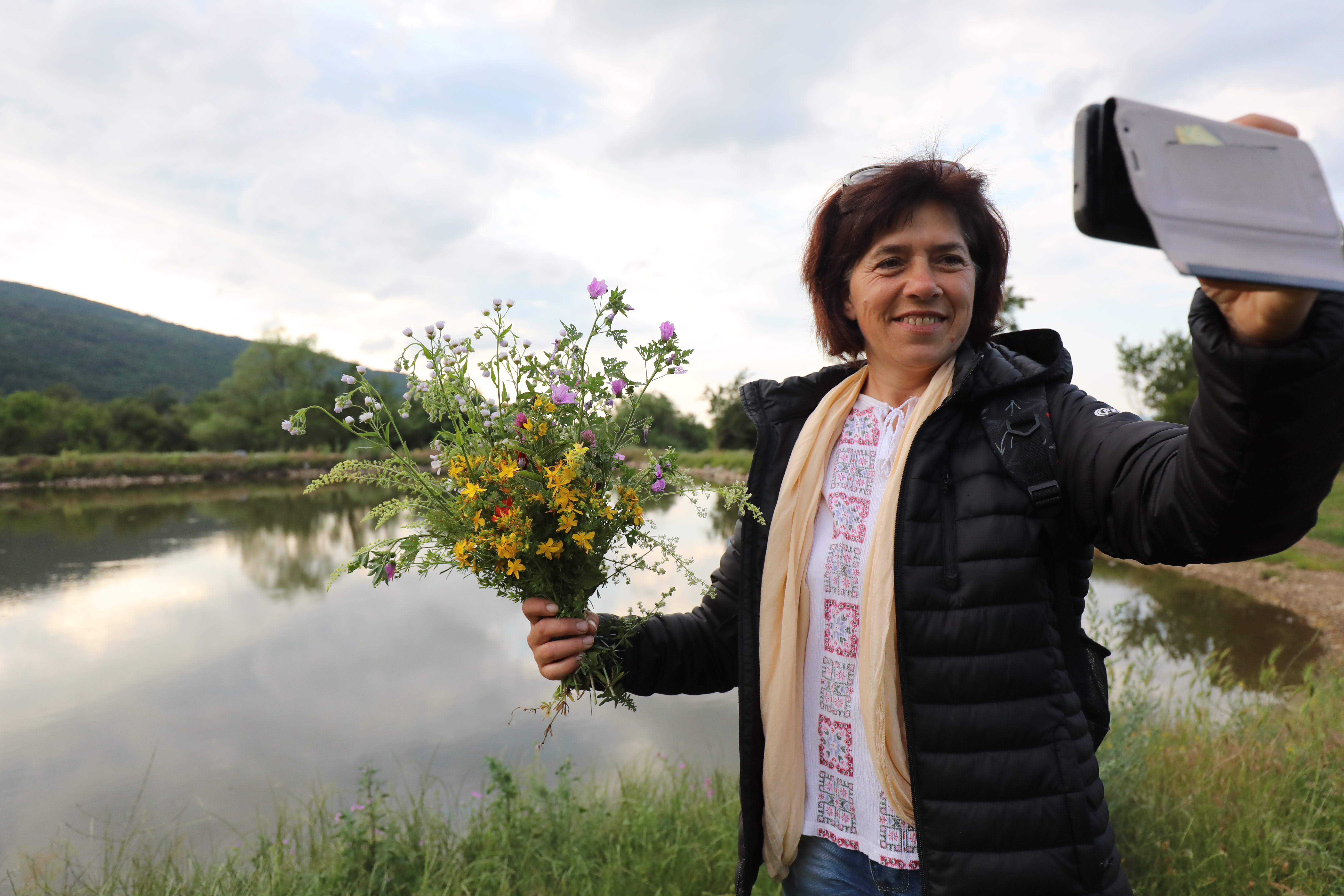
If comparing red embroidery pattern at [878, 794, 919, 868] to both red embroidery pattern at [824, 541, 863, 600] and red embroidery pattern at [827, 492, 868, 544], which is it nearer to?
red embroidery pattern at [824, 541, 863, 600]

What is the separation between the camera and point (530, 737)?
18.9ft

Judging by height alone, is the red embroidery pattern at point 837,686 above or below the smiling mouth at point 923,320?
below

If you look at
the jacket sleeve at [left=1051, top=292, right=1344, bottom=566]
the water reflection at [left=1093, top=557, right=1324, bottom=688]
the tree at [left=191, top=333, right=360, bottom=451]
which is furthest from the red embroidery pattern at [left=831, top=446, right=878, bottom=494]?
the tree at [left=191, top=333, right=360, bottom=451]

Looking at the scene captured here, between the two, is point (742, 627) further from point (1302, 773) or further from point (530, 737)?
point (530, 737)

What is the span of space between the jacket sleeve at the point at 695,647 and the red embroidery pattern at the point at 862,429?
1.00 feet

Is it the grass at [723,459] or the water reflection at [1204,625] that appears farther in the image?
the grass at [723,459]

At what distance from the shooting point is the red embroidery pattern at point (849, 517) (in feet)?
4.75

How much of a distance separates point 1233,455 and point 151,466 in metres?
35.0

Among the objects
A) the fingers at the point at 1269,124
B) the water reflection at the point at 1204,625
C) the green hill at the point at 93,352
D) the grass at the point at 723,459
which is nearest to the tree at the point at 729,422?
the grass at the point at 723,459

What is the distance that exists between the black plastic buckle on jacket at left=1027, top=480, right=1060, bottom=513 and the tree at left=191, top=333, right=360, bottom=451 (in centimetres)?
3283

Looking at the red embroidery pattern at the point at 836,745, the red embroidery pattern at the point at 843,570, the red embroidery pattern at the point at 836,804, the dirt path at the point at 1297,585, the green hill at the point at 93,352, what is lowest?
the dirt path at the point at 1297,585

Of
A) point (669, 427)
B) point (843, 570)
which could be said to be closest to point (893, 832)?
point (843, 570)

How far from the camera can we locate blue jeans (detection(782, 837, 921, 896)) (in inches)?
52.3

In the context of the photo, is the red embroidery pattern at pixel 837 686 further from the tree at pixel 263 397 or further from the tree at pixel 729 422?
the tree at pixel 263 397
